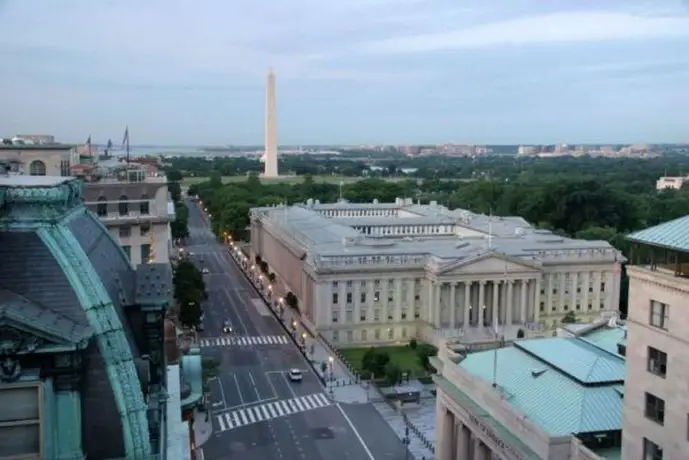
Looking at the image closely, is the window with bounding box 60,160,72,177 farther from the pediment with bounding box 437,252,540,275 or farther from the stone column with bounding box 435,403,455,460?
the pediment with bounding box 437,252,540,275

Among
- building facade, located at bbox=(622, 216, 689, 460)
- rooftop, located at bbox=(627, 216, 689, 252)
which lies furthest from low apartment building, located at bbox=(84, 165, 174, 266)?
rooftop, located at bbox=(627, 216, 689, 252)

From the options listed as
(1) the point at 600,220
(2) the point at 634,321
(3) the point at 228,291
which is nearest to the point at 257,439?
(2) the point at 634,321

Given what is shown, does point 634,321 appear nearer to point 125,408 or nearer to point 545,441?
point 545,441

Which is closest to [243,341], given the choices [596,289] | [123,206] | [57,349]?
[123,206]

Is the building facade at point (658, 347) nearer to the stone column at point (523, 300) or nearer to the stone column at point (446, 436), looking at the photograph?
the stone column at point (446, 436)

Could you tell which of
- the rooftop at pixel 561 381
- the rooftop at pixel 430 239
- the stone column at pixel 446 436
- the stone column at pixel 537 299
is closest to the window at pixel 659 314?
the rooftop at pixel 561 381

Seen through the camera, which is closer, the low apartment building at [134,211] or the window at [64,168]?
the window at [64,168]
